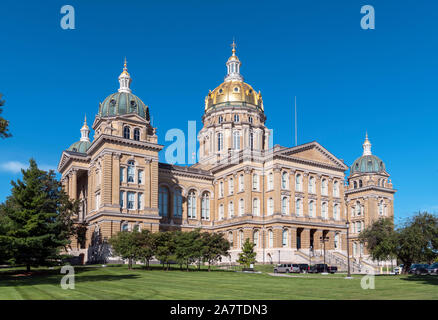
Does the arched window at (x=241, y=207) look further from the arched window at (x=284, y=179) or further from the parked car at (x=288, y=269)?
the parked car at (x=288, y=269)

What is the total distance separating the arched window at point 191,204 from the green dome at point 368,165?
33.7 m

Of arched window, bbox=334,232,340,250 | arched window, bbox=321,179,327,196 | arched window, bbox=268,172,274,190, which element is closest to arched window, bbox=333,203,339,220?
arched window, bbox=334,232,340,250

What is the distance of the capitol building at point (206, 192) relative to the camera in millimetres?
60000

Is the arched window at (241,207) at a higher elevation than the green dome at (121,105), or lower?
lower

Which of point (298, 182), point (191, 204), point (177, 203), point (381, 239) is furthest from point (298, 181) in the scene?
point (381, 239)

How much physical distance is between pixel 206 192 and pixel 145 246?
2944 cm

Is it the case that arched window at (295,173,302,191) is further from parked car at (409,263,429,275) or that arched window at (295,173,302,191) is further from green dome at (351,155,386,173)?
green dome at (351,155,386,173)

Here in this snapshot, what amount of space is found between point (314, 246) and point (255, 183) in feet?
41.1

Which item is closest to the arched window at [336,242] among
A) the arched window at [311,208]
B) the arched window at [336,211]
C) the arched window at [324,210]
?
the arched window at [336,211]

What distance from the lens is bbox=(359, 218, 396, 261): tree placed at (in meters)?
45.7

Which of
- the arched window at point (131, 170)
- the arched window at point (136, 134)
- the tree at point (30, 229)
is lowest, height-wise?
the tree at point (30, 229)

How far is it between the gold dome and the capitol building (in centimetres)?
1810

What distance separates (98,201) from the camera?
2429 inches
